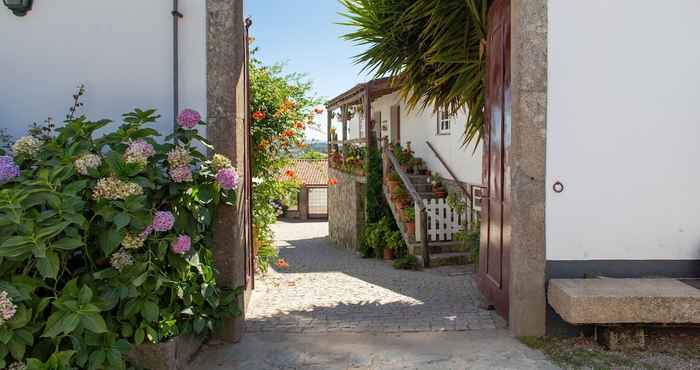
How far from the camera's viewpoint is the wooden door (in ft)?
51.7

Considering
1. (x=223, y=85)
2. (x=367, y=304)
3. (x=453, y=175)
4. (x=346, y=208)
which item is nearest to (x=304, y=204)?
(x=346, y=208)

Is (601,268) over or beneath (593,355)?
over

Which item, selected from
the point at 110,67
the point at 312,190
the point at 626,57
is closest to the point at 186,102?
the point at 110,67

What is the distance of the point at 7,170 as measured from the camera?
3.08 m

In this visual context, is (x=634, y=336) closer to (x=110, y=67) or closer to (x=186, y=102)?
(x=186, y=102)

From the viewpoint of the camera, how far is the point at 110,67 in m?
4.09

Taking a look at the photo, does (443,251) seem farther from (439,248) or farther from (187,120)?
(187,120)

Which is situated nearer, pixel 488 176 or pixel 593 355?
pixel 593 355

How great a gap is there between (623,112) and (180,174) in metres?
2.99

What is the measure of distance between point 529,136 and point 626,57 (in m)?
0.87

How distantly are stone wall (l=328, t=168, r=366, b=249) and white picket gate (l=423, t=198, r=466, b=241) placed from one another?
3499 mm

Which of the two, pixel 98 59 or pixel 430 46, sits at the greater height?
pixel 430 46

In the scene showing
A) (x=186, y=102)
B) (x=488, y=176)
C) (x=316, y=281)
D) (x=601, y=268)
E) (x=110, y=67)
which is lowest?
(x=316, y=281)

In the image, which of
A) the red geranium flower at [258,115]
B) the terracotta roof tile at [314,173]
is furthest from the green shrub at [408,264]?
the terracotta roof tile at [314,173]
